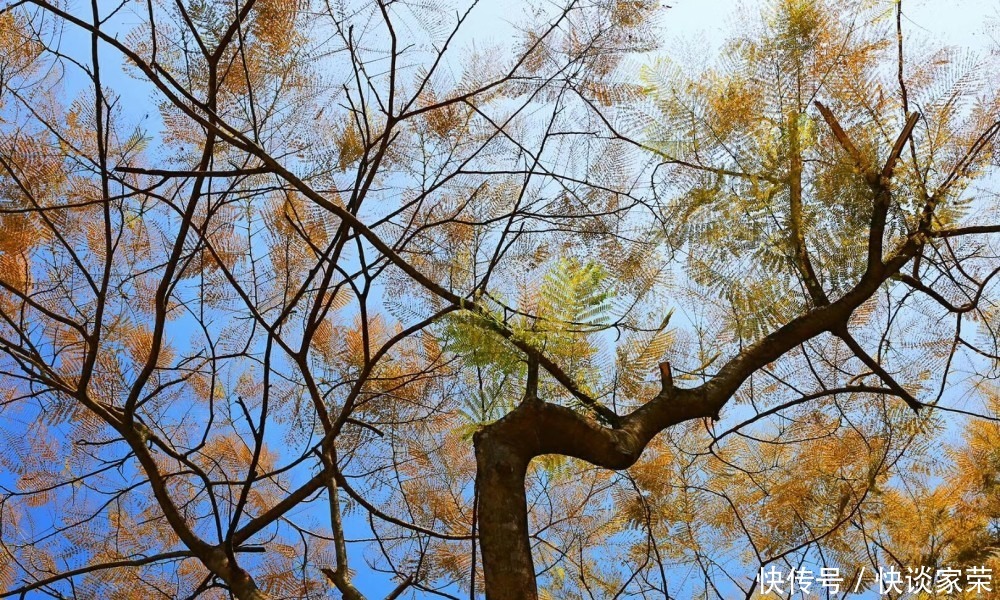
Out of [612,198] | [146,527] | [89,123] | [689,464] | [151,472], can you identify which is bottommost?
[151,472]

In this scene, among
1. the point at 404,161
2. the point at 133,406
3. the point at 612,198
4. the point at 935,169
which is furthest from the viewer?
the point at 404,161

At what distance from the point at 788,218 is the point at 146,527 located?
7.53ft

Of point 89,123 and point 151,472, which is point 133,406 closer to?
point 151,472

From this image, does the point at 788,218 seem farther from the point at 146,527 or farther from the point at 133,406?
the point at 146,527

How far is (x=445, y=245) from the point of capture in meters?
Result: 2.11

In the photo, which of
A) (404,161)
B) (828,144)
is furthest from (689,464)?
(404,161)

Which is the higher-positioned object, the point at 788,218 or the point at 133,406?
the point at 788,218

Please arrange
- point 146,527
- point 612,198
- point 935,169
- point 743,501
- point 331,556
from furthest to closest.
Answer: point 331,556 → point 146,527 → point 743,501 → point 612,198 → point 935,169

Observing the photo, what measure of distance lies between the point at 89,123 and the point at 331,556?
1.67 m

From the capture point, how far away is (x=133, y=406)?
161 centimetres

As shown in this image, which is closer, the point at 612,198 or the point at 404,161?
the point at 612,198

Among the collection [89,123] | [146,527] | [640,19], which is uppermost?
[89,123]

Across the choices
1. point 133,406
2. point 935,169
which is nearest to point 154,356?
point 133,406

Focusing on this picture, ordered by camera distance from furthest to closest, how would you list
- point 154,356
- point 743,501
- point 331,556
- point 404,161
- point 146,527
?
point 331,556, point 146,527, point 743,501, point 404,161, point 154,356
